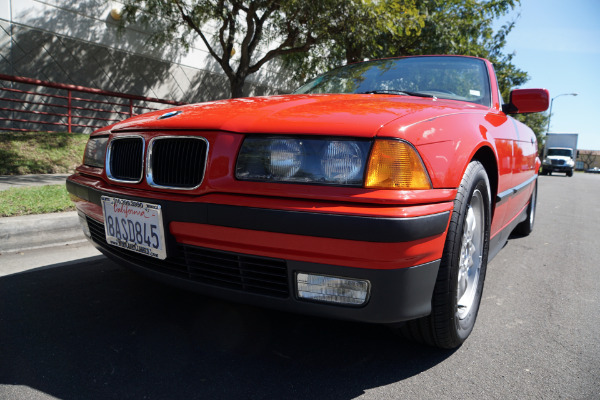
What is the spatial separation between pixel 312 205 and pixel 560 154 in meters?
31.2

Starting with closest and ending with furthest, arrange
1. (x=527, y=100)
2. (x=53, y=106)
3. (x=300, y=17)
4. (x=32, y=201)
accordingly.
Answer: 1. (x=527, y=100)
2. (x=32, y=201)
3. (x=300, y=17)
4. (x=53, y=106)

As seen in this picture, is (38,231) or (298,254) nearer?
(298,254)

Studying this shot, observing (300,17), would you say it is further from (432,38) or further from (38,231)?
(38,231)

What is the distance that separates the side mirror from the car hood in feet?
4.15

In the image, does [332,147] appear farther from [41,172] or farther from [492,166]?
[41,172]

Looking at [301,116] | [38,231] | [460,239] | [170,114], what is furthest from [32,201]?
[460,239]

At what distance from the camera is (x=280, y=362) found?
6.00ft

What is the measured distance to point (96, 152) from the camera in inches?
95.7

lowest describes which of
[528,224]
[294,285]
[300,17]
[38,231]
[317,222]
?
[528,224]

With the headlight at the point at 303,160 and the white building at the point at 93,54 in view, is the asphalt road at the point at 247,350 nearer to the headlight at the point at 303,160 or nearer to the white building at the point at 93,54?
the headlight at the point at 303,160

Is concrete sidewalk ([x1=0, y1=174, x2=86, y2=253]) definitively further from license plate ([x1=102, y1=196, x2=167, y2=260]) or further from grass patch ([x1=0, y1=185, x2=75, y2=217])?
license plate ([x1=102, y1=196, x2=167, y2=260])

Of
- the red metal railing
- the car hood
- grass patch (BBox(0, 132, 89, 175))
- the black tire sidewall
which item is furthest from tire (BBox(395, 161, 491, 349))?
the red metal railing

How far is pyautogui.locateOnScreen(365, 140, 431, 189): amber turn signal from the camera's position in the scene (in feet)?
5.00

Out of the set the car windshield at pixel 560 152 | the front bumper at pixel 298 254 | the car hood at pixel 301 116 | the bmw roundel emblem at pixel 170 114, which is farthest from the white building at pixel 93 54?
the car windshield at pixel 560 152
